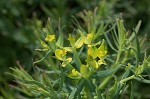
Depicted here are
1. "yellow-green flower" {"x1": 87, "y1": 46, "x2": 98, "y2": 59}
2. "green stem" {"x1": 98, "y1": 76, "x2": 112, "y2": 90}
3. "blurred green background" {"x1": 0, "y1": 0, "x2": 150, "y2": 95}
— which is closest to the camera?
"yellow-green flower" {"x1": 87, "y1": 46, "x2": 98, "y2": 59}

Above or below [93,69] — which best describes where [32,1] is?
above

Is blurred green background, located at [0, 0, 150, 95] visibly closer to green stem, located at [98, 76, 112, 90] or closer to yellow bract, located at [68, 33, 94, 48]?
green stem, located at [98, 76, 112, 90]

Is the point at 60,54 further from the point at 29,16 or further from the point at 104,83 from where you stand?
the point at 29,16

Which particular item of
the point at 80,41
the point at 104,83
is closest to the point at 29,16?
the point at 104,83

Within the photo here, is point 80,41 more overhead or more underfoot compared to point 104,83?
more overhead

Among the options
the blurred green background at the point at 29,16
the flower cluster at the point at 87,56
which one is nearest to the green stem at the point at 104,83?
the flower cluster at the point at 87,56

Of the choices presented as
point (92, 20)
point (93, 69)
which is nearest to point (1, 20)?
point (92, 20)

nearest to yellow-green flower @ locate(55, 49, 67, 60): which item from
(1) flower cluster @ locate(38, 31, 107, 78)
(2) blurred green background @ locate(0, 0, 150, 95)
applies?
(1) flower cluster @ locate(38, 31, 107, 78)

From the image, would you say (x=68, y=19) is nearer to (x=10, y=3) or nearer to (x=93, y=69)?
Result: (x=10, y=3)
